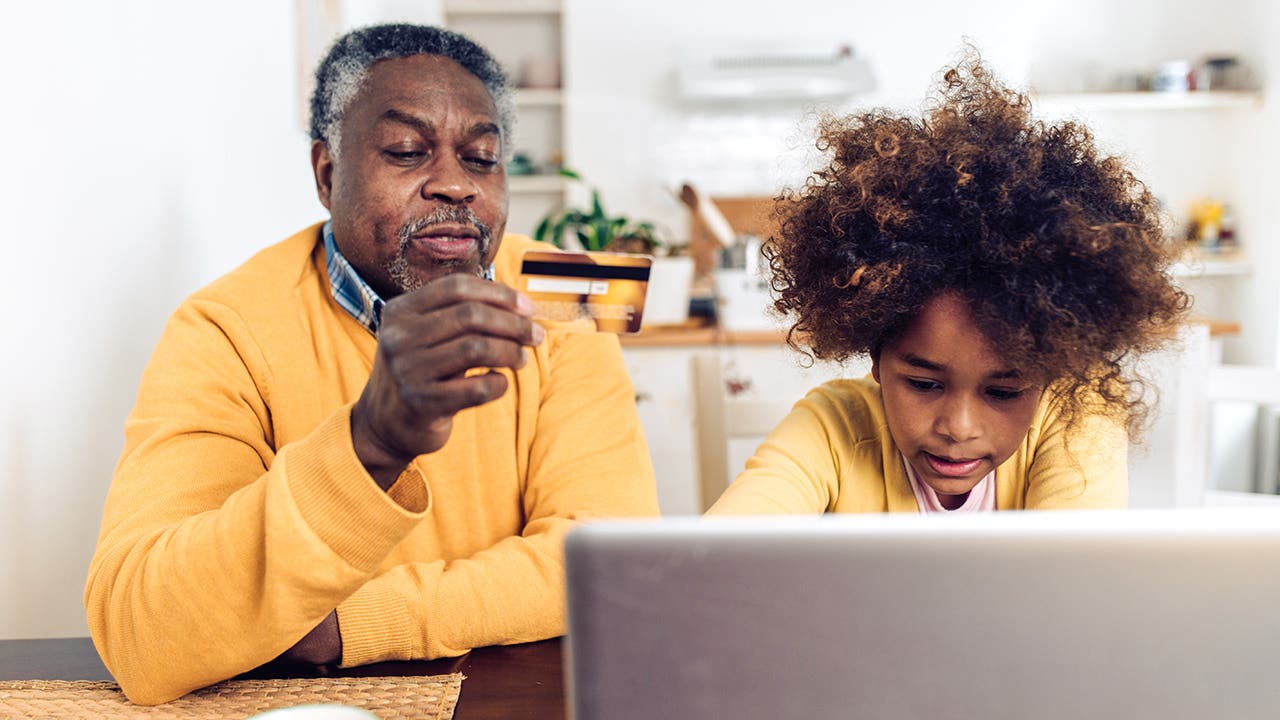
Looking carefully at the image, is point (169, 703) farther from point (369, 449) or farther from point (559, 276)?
point (559, 276)

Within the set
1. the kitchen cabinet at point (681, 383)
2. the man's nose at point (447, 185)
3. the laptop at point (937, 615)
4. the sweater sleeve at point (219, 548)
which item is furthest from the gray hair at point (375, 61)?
the kitchen cabinet at point (681, 383)

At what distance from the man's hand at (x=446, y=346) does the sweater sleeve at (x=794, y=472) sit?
328mm

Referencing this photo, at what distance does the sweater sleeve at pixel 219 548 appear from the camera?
2.25 ft

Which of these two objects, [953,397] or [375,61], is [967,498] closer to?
[953,397]

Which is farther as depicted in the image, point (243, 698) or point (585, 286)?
point (243, 698)

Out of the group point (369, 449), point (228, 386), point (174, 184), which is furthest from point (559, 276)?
point (174, 184)

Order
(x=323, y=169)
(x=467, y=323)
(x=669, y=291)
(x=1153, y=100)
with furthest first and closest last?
(x=1153, y=100) → (x=669, y=291) → (x=323, y=169) → (x=467, y=323)

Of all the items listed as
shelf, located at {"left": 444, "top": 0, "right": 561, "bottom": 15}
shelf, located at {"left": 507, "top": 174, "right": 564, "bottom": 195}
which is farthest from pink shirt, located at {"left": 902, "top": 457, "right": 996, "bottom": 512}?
shelf, located at {"left": 444, "top": 0, "right": 561, "bottom": 15}

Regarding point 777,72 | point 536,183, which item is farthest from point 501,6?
point 777,72

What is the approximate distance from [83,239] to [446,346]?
0.87 m

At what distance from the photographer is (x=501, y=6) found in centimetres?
467

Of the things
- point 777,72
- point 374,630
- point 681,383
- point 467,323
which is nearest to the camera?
point 467,323

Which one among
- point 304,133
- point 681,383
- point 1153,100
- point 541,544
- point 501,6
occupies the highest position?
point 501,6

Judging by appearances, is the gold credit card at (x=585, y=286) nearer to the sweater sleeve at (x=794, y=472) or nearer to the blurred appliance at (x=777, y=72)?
the sweater sleeve at (x=794, y=472)
